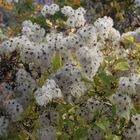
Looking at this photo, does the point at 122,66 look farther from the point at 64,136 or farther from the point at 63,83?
the point at 64,136

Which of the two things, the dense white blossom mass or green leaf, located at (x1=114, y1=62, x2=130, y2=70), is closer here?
the dense white blossom mass

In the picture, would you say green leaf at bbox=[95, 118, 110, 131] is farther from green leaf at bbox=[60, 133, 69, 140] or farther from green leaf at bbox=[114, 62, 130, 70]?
green leaf at bbox=[114, 62, 130, 70]

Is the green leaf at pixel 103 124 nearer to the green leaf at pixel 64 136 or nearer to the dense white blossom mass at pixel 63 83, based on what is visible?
the dense white blossom mass at pixel 63 83

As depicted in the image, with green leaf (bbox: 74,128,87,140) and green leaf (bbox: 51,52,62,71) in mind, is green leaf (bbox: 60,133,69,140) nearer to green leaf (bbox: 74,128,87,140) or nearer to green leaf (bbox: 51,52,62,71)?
green leaf (bbox: 74,128,87,140)

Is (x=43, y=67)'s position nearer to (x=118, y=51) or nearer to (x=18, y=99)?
(x=18, y=99)

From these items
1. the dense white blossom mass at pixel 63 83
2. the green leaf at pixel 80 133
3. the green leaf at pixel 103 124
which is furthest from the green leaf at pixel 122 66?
the green leaf at pixel 80 133

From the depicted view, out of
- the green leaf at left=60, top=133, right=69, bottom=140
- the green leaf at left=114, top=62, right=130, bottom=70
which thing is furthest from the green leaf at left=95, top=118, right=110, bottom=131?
the green leaf at left=114, top=62, right=130, bottom=70

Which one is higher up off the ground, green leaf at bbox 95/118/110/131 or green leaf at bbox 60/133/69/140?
green leaf at bbox 95/118/110/131

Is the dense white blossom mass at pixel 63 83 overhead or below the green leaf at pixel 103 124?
overhead

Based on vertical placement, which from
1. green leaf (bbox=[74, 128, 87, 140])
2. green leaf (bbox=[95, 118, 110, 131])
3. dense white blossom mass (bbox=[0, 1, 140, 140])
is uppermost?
dense white blossom mass (bbox=[0, 1, 140, 140])

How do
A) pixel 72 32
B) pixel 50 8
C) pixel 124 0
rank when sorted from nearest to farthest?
pixel 72 32
pixel 50 8
pixel 124 0

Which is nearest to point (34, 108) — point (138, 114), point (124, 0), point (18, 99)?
point (18, 99)
